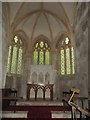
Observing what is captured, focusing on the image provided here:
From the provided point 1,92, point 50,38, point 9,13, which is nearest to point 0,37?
point 1,92

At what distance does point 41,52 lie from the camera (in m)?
14.6

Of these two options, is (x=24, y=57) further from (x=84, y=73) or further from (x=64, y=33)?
(x=84, y=73)

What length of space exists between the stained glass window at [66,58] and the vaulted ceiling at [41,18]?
1.28 m

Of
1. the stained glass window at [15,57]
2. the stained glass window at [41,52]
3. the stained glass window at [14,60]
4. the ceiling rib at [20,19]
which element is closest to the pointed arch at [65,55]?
the stained glass window at [41,52]

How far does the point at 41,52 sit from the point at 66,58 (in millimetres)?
2600

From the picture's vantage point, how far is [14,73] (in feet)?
42.9

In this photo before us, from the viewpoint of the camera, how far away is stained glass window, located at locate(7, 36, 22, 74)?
13145mm

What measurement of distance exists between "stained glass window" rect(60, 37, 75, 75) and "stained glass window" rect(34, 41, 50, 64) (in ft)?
4.72

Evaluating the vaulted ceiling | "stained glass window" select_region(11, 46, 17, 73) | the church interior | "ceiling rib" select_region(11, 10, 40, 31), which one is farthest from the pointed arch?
"stained glass window" select_region(11, 46, 17, 73)

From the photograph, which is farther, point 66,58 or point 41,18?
point 41,18

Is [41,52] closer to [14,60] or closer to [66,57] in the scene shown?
[66,57]

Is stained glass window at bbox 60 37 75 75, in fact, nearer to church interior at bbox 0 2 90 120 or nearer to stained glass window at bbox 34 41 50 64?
church interior at bbox 0 2 90 120

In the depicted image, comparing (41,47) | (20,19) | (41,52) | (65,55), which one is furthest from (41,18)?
(65,55)

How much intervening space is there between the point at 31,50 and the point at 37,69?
297 centimetres
